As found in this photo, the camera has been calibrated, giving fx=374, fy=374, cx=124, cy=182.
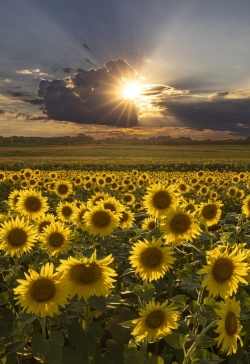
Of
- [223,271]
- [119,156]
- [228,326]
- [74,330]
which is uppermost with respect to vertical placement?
[223,271]

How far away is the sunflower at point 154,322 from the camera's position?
3.07 meters

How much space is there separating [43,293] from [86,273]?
381 millimetres

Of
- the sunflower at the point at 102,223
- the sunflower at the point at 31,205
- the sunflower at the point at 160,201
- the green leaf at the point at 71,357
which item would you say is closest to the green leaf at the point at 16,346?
the green leaf at the point at 71,357

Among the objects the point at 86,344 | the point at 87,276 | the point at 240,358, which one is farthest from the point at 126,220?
the point at 87,276

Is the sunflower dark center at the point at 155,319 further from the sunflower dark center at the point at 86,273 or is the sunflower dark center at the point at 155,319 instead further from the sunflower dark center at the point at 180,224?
the sunflower dark center at the point at 180,224

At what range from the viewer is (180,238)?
4508 mm

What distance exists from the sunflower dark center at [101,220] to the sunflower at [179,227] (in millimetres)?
1161

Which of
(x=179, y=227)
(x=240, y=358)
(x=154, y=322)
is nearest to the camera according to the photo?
(x=154, y=322)

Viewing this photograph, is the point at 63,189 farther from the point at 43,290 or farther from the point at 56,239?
the point at 43,290

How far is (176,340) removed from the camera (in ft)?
10.4

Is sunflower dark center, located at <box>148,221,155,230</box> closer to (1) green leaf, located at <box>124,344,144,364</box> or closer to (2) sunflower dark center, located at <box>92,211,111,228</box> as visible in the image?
(2) sunflower dark center, located at <box>92,211,111,228</box>

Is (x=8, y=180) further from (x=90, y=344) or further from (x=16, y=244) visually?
(x=90, y=344)

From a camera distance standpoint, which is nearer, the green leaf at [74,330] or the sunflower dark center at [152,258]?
the green leaf at [74,330]

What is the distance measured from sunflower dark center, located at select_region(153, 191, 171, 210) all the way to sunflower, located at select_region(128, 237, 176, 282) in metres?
1.70
